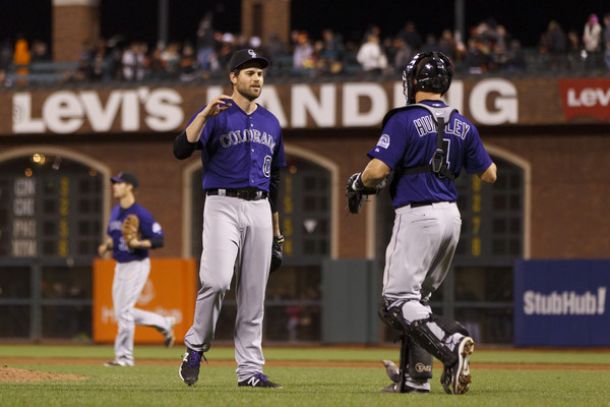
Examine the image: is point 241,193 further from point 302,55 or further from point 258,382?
point 302,55

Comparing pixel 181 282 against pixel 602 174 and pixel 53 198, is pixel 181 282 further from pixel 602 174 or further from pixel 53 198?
pixel 602 174

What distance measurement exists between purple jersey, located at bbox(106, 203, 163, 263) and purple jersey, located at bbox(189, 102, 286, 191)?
20.4 feet

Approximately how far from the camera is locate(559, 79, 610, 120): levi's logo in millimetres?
24344

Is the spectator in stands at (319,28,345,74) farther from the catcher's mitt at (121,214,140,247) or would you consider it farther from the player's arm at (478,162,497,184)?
the player's arm at (478,162,497,184)

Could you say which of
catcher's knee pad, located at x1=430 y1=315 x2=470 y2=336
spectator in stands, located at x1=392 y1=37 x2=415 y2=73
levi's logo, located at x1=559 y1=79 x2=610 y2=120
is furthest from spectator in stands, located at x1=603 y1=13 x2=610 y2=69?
catcher's knee pad, located at x1=430 y1=315 x2=470 y2=336

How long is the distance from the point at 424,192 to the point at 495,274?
1639cm

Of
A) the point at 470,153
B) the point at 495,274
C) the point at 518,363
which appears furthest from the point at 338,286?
the point at 470,153

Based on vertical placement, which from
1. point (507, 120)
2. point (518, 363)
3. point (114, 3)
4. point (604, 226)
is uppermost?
point (114, 3)

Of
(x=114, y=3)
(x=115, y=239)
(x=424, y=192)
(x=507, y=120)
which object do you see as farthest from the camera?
(x=114, y=3)

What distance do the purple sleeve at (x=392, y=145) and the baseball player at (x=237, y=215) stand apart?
3.74 feet

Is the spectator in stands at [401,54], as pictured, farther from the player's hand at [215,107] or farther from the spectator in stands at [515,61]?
the player's hand at [215,107]

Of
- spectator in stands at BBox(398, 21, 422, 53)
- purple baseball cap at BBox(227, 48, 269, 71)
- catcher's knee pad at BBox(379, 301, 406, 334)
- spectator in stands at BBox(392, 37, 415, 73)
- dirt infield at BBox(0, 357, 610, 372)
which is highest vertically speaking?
spectator in stands at BBox(398, 21, 422, 53)

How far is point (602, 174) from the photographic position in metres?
25.1

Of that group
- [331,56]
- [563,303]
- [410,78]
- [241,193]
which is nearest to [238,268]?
[241,193]
